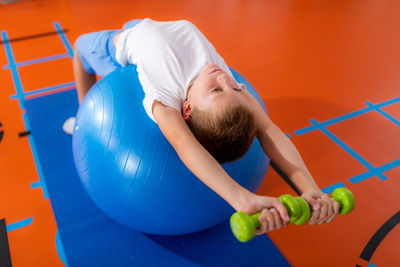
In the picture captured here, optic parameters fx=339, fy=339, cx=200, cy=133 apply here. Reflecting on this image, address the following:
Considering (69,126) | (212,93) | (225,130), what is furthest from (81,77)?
(225,130)

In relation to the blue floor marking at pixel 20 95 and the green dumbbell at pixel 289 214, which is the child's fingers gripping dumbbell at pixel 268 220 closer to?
the green dumbbell at pixel 289 214

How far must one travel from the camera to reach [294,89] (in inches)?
120

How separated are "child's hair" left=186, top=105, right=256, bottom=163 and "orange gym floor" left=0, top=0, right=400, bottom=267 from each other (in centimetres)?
73

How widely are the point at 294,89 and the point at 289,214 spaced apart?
6.96ft

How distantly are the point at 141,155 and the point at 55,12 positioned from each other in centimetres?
360

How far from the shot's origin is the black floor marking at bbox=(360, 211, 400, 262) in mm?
1807

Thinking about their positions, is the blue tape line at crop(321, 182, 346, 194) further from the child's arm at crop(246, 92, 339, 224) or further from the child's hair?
the child's hair

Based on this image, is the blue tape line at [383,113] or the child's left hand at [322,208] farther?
the blue tape line at [383,113]

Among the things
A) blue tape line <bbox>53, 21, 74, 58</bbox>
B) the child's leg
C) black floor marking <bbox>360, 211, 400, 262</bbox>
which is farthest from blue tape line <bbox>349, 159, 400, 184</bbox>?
blue tape line <bbox>53, 21, 74, 58</bbox>

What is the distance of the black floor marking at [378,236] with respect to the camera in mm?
1807

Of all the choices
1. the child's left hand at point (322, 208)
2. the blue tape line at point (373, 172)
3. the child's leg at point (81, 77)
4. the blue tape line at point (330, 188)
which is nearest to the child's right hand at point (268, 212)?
the child's left hand at point (322, 208)

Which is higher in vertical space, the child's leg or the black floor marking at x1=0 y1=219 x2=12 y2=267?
the child's leg

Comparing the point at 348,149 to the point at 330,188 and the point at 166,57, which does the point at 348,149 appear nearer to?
the point at 330,188

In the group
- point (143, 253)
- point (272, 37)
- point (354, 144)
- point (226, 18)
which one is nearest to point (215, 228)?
point (143, 253)
